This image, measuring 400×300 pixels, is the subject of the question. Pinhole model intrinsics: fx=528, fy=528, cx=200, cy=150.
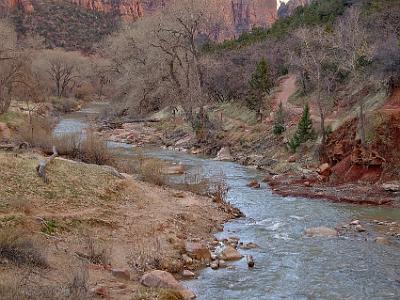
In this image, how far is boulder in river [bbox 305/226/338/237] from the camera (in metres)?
15.1

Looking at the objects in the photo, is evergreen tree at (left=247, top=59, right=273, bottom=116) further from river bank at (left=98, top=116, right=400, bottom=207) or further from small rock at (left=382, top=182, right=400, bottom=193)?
small rock at (left=382, top=182, right=400, bottom=193)

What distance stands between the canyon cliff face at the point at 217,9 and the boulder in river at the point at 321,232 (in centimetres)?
11557

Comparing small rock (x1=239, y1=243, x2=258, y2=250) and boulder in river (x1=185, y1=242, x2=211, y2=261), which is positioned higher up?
boulder in river (x1=185, y1=242, x2=211, y2=261)

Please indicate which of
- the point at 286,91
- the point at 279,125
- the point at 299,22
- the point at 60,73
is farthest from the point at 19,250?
the point at 60,73

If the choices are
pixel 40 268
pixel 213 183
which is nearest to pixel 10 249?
pixel 40 268

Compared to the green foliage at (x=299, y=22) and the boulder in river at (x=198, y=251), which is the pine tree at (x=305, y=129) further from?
the green foliage at (x=299, y=22)

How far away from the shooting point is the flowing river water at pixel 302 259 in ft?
35.1

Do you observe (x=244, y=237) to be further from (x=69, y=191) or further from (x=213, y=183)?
(x=213, y=183)

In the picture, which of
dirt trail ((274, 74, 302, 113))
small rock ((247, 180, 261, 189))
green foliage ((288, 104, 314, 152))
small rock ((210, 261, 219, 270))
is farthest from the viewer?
dirt trail ((274, 74, 302, 113))

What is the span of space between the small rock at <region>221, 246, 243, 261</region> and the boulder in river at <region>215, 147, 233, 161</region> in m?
18.7

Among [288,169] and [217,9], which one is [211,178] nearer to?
[288,169]

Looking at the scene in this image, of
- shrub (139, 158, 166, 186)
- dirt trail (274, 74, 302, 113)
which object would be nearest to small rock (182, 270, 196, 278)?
shrub (139, 158, 166, 186)

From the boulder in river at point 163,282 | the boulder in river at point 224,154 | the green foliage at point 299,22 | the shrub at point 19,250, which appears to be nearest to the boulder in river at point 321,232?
the boulder in river at point 163,282

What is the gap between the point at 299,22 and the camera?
182ft
